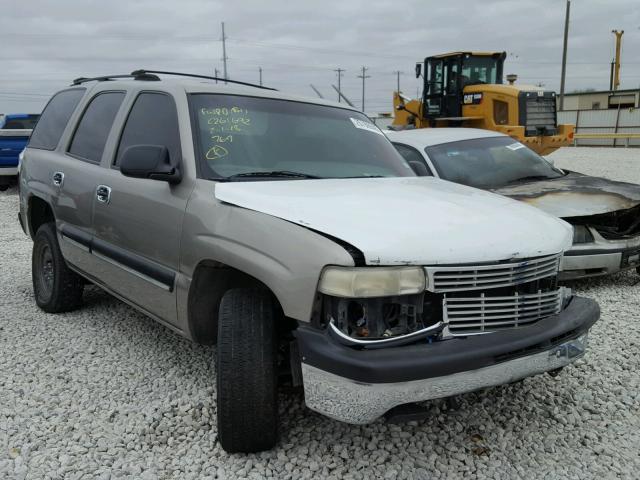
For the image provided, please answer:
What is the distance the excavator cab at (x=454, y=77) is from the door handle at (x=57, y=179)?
1169 centimetres

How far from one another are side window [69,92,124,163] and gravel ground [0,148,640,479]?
1.35m

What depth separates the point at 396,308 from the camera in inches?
98.7

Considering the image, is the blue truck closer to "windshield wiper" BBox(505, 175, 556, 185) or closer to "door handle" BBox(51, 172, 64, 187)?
"door handle" BBox(51, 172, 64, 187)

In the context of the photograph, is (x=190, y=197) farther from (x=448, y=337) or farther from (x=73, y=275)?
(x=73, y=275)

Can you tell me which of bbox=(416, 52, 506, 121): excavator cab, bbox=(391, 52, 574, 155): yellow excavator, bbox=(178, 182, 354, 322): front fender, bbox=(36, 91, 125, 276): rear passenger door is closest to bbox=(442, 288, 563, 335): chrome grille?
bbox=(178, 182, 354, 322): front fender

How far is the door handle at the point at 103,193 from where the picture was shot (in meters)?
3.81

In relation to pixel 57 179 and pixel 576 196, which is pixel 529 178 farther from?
pixel 57 179

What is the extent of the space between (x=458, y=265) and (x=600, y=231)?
3.53 m

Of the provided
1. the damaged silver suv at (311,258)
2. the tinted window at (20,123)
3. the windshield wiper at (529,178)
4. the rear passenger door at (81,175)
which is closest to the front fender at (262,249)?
the damaged silver suv at (311,258)

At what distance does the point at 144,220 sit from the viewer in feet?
11.2

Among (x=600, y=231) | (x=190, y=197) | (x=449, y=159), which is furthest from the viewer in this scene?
(x=449, y=159)

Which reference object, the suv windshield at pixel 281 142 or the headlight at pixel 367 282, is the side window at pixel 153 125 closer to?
the suv windshield at pixel 281 142

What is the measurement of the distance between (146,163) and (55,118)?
2443 millimetres

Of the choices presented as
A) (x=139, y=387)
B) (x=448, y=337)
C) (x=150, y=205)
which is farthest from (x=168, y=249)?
(x=448, y=337)
